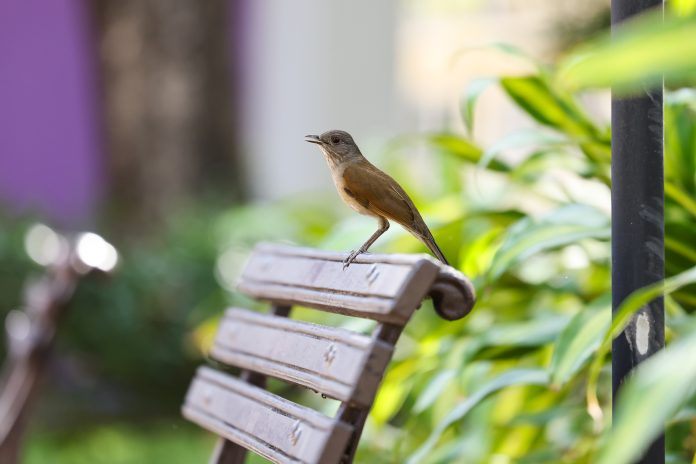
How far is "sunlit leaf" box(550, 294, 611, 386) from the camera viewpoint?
81.1 inches

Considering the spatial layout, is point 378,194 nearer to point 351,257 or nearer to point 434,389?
point 351,257

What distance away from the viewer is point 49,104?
863cm

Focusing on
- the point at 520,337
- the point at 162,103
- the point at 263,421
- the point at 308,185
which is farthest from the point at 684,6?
the point at 162,103

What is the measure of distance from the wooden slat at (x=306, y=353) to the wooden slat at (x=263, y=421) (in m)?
0.04

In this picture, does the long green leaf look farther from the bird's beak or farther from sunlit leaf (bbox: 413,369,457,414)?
sunlit leaf (bbox: 413,369,457,414)

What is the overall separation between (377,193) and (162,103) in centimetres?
631

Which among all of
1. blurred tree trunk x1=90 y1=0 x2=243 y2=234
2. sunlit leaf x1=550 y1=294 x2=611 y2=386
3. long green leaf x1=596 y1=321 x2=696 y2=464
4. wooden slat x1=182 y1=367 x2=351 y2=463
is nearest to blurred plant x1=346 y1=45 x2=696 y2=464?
sunlit leaf x1=550 y1=294 x2=611 y2=386

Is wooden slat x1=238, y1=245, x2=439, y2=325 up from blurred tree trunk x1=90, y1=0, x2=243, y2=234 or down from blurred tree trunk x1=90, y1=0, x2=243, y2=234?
down

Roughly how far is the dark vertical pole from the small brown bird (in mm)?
298

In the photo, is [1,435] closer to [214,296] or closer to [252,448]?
[252,448]

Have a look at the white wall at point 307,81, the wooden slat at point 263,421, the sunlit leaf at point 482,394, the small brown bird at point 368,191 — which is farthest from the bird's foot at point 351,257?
the white wall at point 307,81

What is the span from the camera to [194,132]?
799cm

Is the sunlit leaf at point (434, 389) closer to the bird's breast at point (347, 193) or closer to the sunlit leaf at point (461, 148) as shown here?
the sunlit leaf at point (461, 148)

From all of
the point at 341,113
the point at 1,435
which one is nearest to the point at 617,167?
the point at 1,435
